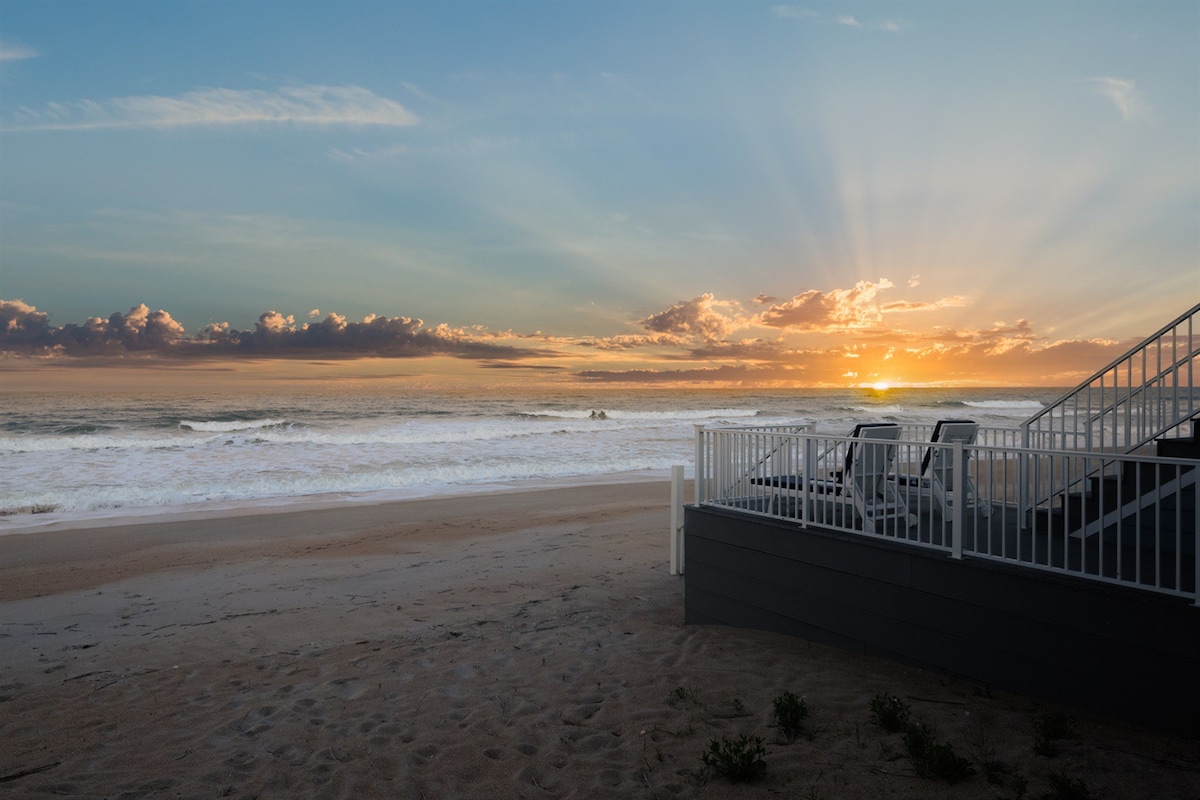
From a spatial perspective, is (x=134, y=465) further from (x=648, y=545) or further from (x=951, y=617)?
(x=951, y=617)

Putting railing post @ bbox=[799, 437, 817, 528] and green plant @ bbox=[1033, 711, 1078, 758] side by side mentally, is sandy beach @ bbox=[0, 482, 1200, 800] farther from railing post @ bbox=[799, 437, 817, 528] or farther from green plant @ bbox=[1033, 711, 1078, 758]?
railing post @ bbox=[799, 437, 817, 528]

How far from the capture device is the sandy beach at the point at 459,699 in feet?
14.0

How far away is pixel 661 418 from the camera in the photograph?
184 ft

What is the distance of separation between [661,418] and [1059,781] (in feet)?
171

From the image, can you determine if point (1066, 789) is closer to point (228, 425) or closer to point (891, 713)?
point (891, 713)

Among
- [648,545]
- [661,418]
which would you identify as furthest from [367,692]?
[661,418]

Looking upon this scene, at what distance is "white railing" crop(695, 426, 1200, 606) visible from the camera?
4.98 m

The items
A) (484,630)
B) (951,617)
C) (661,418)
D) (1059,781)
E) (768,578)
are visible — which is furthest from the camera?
(661,418)

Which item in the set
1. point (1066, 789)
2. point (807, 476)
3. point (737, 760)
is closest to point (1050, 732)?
point (1066, 789)

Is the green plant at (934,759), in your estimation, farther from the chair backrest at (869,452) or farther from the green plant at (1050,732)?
the chair backrest at (869,452)

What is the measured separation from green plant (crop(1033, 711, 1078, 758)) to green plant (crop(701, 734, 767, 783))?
1.59m

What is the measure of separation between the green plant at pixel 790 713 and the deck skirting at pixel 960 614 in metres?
1.23

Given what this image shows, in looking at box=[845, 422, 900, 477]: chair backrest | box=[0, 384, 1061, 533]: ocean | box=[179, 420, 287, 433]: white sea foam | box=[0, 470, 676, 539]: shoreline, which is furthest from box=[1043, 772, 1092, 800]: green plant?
→ box=[179, 420, 287, 433]: white sea foam

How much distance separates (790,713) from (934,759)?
961 millimetres
